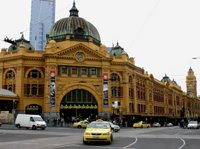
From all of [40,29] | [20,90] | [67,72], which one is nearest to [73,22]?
[67,72]

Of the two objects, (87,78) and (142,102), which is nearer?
(87,78)

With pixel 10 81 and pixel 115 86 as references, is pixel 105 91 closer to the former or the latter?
pixel 115 86

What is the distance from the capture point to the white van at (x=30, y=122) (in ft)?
144

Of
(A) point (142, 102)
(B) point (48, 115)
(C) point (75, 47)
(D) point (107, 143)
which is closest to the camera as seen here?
(D) point (107, 143)

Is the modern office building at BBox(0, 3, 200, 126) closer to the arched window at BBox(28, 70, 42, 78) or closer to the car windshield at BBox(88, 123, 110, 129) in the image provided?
the arched window at BBox(28, 70, 42, 78)

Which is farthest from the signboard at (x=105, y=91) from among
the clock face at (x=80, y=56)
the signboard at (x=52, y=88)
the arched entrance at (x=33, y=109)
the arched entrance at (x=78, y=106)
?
the arched entrance at (x=33, y=109)

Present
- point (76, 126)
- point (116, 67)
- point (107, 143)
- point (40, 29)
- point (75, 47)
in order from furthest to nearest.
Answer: point (40, 29), point (116, 67), point (75, 47), point (76, 126), point (107, 143)

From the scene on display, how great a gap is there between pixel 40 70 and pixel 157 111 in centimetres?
4502

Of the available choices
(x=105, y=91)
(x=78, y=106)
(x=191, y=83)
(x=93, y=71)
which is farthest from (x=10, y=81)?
(x=191, y=83)

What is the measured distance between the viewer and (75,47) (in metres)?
69.9

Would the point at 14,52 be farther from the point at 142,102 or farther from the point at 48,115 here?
the point at 142,102

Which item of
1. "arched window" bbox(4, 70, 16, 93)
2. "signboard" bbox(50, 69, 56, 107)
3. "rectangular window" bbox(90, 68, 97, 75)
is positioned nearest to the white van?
"signboard" bbox(50, 69, 56, 107)

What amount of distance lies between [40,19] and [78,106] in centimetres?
A: 6094

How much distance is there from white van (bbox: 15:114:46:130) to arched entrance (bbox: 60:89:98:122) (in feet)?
69.4
